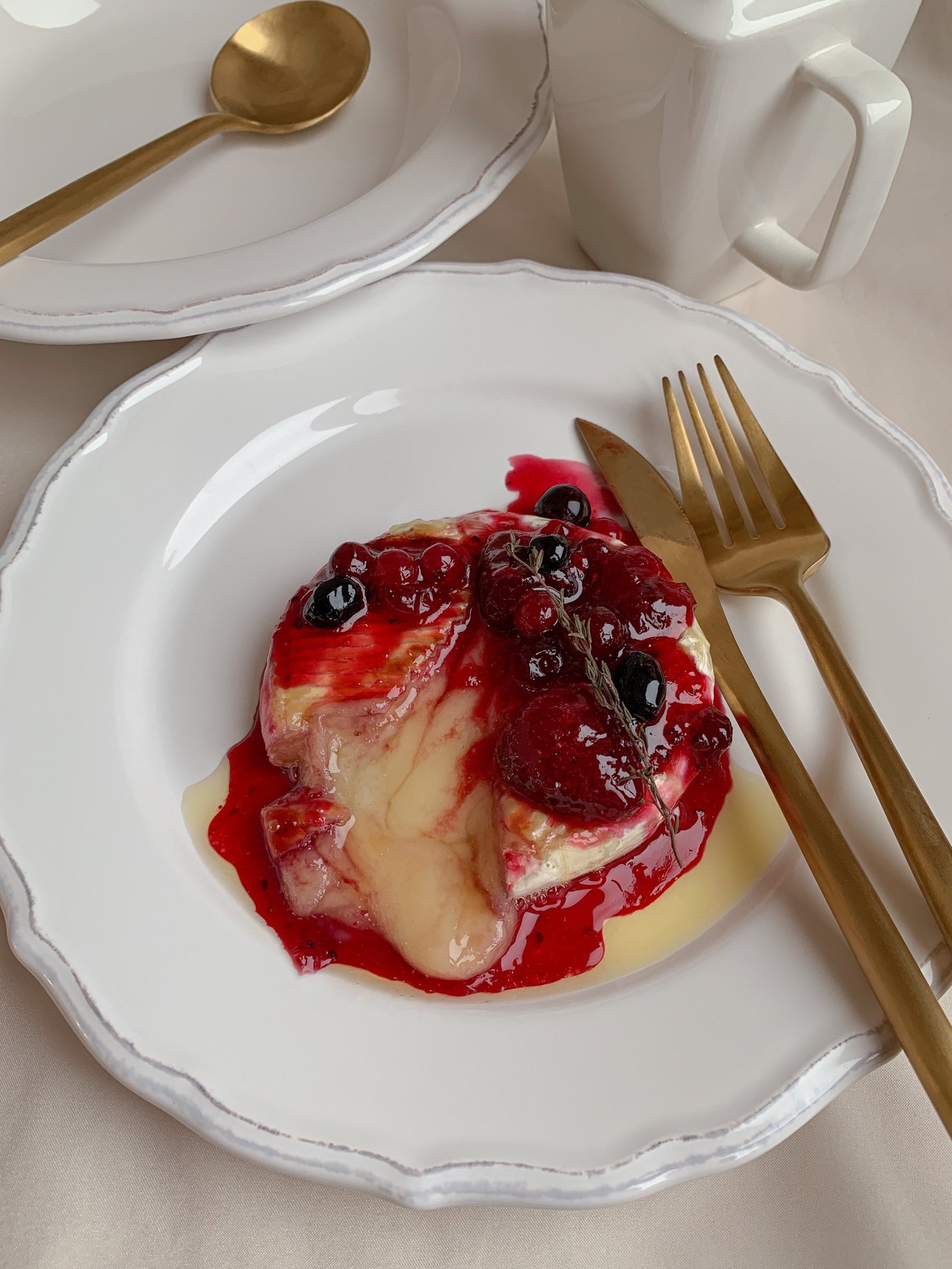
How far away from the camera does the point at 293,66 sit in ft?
9.73

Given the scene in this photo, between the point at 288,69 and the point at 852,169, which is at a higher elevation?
the point at 852,169

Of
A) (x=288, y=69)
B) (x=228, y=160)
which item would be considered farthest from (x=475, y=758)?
(x=288, y=69)

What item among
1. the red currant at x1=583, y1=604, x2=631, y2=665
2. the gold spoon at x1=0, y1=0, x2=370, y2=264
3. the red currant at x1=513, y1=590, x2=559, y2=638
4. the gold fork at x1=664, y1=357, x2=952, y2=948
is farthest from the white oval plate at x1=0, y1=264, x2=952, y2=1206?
the gold spoon at x1=0, y1=0, x2=370, y2=264

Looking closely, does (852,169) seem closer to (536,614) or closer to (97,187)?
(536,614)

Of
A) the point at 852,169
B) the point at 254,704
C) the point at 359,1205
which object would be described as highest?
the point at 852,169

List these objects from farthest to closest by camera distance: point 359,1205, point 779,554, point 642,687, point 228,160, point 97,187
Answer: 1. point 228,160
2. point 97,187
3. point 779,554
4. point 642,687
5. point 359,1205

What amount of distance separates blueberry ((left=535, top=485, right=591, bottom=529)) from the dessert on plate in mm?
103

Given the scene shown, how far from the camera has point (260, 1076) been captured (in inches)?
66.6

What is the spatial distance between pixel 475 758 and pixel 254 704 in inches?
20.1

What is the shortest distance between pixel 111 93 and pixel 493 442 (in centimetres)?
162

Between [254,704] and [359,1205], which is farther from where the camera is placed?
[254,704]

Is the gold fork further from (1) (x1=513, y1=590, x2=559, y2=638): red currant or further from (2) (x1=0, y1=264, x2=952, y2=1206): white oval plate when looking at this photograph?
(1) (x1=513, y1=590, x2=559, y2=638): red currant

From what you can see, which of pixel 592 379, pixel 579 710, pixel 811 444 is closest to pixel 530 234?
pixel 592 379

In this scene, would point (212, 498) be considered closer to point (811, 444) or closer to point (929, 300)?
point (811, 444)
